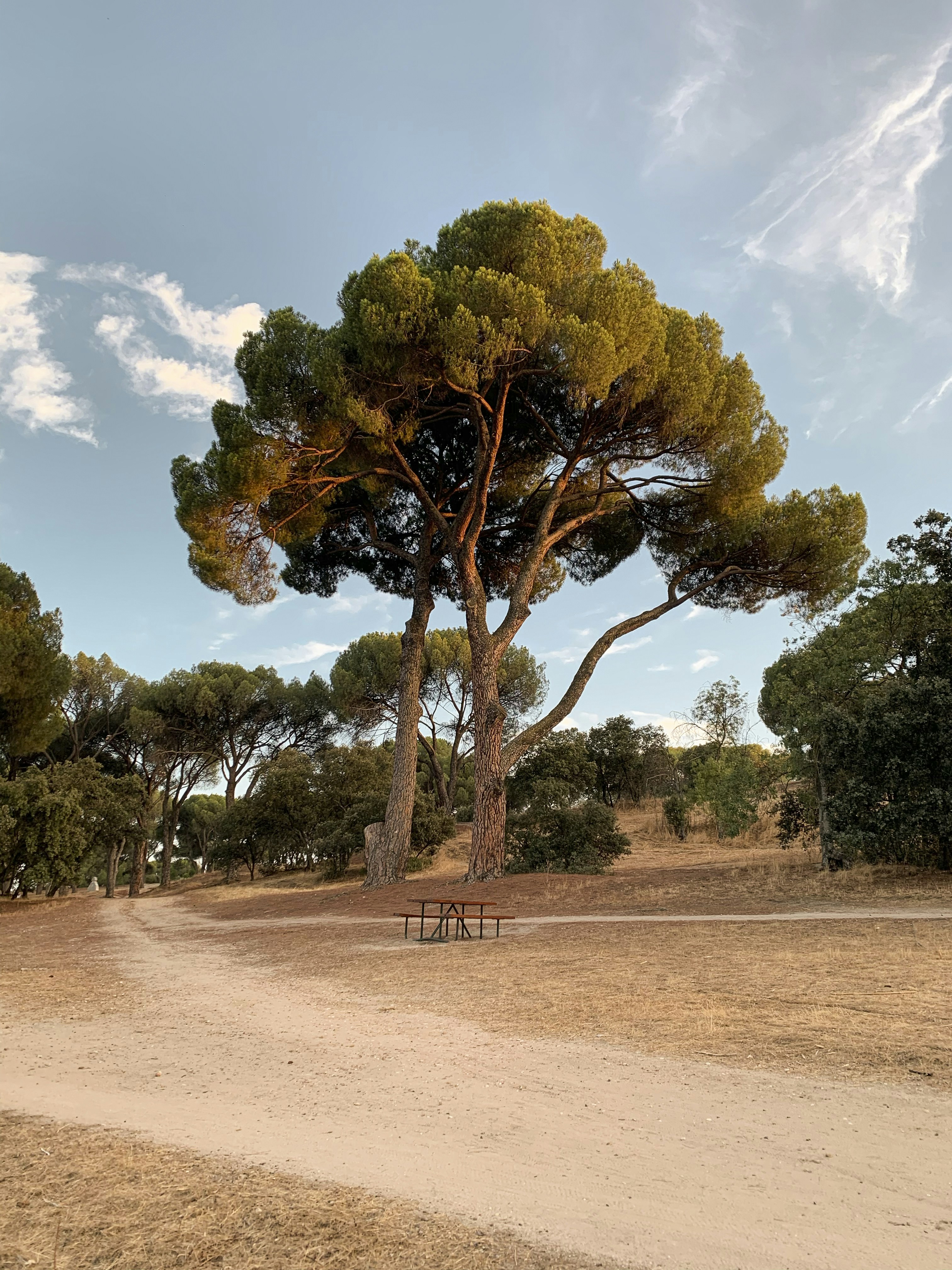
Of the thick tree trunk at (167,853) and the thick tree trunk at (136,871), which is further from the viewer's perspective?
the thick tree trunk at (167,853)

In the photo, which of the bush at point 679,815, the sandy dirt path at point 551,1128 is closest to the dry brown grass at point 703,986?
the sandy dirt path at point 551,1128

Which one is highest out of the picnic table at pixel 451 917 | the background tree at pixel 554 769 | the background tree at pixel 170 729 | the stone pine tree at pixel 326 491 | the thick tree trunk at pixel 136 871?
the stone pine tree at pixel 326 491

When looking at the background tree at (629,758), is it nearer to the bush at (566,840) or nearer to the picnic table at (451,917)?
the bush at (566,840)

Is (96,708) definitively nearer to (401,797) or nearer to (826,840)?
(401,797)

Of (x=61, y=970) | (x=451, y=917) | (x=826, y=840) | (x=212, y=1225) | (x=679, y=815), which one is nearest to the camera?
(x=212, y=1225)

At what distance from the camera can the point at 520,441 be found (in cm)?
1738

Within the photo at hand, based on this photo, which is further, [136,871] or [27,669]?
[136,871]

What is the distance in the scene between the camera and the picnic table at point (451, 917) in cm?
932

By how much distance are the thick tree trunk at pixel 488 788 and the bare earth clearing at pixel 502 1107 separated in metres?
6.55

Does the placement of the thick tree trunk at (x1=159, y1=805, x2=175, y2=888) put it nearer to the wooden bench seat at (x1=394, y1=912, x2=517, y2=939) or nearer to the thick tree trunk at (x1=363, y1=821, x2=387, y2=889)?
the thick tree trunk at (x1=363, y1=821, x2=387, y2=889)

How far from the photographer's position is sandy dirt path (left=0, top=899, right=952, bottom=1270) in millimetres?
2377

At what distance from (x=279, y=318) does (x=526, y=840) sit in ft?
39.2

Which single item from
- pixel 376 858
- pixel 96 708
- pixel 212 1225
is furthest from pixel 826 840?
pixel 96 708

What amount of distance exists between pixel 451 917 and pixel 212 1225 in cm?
884
